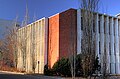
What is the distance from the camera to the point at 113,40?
140ft

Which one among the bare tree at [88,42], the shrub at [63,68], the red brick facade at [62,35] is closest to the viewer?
the bare tree at [88,42]

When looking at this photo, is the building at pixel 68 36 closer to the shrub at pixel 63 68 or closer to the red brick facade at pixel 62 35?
the red brick facade at pixel 62 35

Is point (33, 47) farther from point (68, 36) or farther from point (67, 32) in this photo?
point (67, 32)

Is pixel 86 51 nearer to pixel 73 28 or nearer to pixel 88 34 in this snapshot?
pixel 88 34

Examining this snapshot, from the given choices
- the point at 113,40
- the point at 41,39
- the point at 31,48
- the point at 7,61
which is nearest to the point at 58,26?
the point at 41,39

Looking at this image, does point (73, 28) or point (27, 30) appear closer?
point (73, 28)

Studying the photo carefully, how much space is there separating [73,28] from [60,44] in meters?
3.23

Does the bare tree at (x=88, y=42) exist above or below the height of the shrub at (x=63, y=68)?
above

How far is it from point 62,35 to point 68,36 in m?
1.01

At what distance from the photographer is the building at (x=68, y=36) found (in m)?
36.8

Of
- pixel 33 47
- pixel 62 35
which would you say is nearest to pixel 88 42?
pixel 62 35

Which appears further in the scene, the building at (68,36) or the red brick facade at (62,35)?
the building at (68,36)

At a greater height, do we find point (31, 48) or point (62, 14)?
point (62, 14)

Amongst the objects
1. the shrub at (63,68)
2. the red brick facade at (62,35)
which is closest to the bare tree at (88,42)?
the shrub at (63,68)
